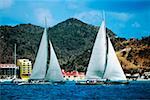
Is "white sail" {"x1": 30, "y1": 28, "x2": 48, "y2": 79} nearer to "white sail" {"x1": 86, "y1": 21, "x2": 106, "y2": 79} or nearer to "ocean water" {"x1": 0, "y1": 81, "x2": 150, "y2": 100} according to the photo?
"white sail" {"x1": 86, "y1": 21, "x2": 106, "y2": 79}

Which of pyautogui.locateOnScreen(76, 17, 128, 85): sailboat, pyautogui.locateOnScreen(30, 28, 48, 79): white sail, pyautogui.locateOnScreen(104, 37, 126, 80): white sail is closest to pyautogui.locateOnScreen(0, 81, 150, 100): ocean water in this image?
pyautogui.locateOnScreen(76, 17, 128, 85): sailboat

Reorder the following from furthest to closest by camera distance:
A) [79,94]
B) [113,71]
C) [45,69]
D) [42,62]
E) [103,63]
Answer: [42,62] < [45,69] < [103,63] < [113,71] < [79,94]

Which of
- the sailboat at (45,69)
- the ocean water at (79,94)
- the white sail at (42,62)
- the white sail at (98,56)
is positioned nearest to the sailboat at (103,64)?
the white sail at (98,56)

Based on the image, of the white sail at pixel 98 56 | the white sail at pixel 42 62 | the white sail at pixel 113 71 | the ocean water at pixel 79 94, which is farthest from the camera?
the white sail at pixel 42 62

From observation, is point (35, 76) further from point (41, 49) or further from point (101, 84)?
point (101, 84)

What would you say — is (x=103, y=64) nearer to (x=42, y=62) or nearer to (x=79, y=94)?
(x=42, y=62)

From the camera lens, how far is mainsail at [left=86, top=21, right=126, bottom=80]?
3831 inches

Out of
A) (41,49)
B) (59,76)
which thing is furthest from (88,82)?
(41,49)

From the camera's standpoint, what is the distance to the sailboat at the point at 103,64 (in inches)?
3831

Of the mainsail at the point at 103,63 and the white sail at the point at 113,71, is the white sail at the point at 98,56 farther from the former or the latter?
the white sail at the point at 113,71

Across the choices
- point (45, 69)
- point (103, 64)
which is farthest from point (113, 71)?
point (45, 69)

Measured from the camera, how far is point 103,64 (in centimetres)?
9800

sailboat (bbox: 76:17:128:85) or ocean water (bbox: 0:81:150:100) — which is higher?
sailboat (bbox: 76:17:128:85)

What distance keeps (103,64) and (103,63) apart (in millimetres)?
219
